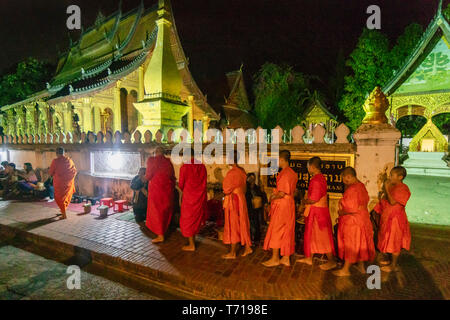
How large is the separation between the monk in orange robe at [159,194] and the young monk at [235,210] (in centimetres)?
152

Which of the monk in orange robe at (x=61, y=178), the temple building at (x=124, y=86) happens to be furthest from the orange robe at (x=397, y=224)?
the monk in orange robe at (x=61, y=178)

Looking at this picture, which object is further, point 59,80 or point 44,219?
point 59,80

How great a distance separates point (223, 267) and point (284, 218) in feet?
4.16

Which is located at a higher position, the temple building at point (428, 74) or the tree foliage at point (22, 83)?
the tree foliage at point (22, 83)

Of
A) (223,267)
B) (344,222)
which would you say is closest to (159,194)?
(223,267)

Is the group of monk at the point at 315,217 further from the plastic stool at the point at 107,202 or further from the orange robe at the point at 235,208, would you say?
the plastic stool at the point at 107,202

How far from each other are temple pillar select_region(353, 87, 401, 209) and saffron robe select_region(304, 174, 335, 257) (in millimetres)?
1341

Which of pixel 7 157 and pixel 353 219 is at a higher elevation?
pixel 7 157

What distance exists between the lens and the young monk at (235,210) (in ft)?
14.0

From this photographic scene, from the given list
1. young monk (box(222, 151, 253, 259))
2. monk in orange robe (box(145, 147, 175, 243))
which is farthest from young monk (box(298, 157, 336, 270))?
monk in orange robe (box(145, 147, 175, 243))

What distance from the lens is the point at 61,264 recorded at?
14.7ft
